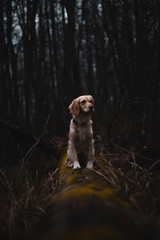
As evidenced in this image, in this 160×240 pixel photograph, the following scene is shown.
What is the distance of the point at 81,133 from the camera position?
3096 millimetres

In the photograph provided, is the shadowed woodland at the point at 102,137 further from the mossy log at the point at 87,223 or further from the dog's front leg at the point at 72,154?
the dog's front leg at the point at 72,154

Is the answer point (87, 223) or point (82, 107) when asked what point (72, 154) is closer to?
point (82, 107)

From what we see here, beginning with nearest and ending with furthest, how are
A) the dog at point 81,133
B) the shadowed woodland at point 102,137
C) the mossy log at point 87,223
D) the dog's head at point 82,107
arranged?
the mossy log at point 87,223, the shadowed woodland at point 102,137, the dog at point 81,133, the dog's head at point 82,107

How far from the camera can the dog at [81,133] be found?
3.07 metres

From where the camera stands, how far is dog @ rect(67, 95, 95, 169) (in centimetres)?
307

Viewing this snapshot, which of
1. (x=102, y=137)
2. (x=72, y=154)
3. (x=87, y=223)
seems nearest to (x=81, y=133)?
(x=72, y=154)

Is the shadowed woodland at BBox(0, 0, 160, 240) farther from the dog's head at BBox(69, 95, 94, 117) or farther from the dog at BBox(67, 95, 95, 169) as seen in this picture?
the dog's head at BBox(69, 95, 94, 117)

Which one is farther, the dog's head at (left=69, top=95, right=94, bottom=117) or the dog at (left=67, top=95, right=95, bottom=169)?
the dog's head at (left=69, top=95, right=94, bottom=117)

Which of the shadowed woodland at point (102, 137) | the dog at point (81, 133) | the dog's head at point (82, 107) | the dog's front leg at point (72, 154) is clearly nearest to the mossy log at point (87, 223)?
the shadowed woodland at point (102, 137)

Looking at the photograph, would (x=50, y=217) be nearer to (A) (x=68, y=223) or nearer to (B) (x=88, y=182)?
(A) (x=68, y=223)

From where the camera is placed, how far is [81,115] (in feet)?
10.5

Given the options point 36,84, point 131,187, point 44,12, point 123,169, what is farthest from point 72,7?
point 44,12

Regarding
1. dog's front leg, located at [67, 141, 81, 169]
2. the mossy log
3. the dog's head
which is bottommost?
dog's front leg, located at [67, 141, 81, 169]

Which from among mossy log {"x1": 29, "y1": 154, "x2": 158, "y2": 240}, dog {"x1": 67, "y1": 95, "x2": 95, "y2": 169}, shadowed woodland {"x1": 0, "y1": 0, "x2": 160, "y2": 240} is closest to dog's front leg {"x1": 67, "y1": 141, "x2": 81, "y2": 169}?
dog {"x1": 67, "y1": 95, "x2": 95, "y2": 169}
